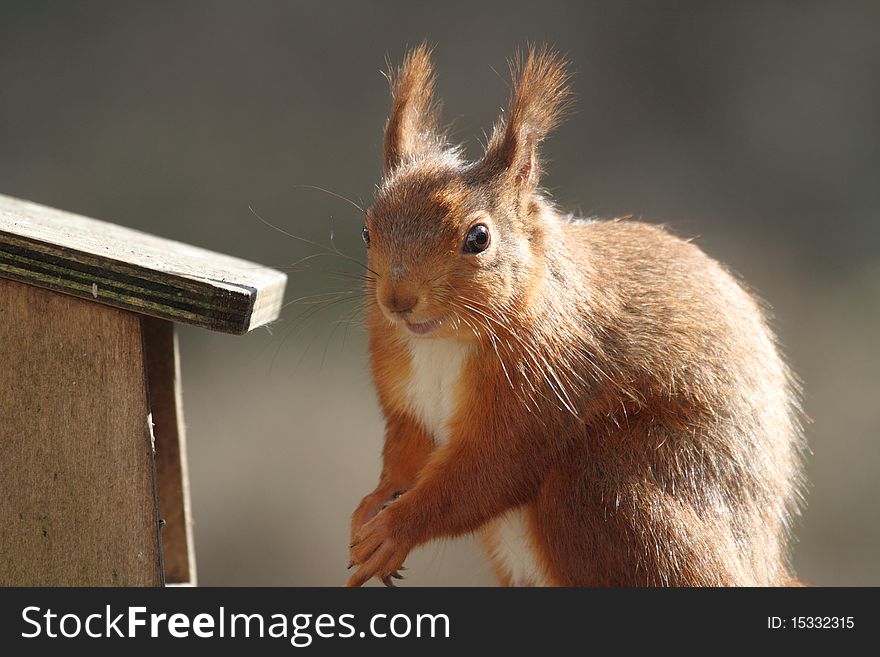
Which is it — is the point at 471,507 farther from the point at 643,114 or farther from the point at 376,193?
the point at 643,114

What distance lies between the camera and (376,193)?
2090 millimetres

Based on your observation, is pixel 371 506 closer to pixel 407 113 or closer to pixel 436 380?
pixel 436 380

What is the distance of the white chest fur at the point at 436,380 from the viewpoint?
6.69 feet

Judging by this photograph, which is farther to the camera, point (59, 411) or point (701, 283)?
point (701, 283)

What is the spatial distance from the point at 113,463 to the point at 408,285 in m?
0.56

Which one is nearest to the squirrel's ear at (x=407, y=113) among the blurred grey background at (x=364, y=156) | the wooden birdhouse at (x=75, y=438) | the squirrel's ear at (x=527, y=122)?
the squirrel's ear at (x=527, y=122)

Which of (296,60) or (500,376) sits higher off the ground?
(296,60)

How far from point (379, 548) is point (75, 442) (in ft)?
1.84

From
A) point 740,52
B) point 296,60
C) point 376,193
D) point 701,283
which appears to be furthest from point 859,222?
point 376,193

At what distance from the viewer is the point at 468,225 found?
1907 millimetres

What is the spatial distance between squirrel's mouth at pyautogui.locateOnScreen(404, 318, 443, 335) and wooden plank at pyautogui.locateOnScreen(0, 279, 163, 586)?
0.45 meters

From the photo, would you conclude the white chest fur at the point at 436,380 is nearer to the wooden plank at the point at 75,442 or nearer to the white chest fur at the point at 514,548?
the white chest fur at the point at 514,548

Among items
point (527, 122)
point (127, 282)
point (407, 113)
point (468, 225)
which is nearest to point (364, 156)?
Answer: point (407, 113)

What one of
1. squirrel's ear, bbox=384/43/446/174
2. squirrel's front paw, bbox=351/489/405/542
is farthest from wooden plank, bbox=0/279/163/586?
squirrel's ear, bbox=384/43/446/174
